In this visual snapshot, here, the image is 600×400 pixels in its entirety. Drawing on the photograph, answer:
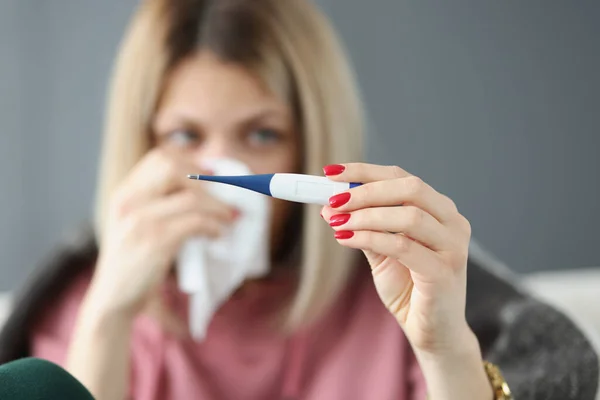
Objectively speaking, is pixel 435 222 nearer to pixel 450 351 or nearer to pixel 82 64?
pixel 450 351

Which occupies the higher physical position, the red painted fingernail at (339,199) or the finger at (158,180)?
the finger at (158,180)

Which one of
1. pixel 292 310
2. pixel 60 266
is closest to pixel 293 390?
pixel 292 310

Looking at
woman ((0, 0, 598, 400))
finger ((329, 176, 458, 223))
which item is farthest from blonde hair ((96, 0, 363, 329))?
finger ((329, 176, 458, 223))

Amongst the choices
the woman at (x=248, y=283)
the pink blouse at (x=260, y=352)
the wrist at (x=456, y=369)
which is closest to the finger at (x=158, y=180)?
the woman at (x=248, y=283)

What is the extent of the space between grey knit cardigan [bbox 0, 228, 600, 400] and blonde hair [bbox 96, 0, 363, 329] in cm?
12

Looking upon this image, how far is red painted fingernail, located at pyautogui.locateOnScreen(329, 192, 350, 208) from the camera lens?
29cm

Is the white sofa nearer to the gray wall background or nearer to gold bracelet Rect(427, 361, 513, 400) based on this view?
the gray wall background

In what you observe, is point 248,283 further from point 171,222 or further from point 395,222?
point 395,222

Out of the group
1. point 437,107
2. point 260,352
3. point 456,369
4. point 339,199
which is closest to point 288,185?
point 339,199

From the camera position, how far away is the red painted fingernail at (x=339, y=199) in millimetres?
287

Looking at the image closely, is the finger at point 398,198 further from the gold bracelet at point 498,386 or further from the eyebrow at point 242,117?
the eyebrow at point 242,117

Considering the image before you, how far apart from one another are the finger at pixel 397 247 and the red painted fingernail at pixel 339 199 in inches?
0.6

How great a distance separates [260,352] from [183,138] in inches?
8.8

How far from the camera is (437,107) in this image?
2.83 feet
